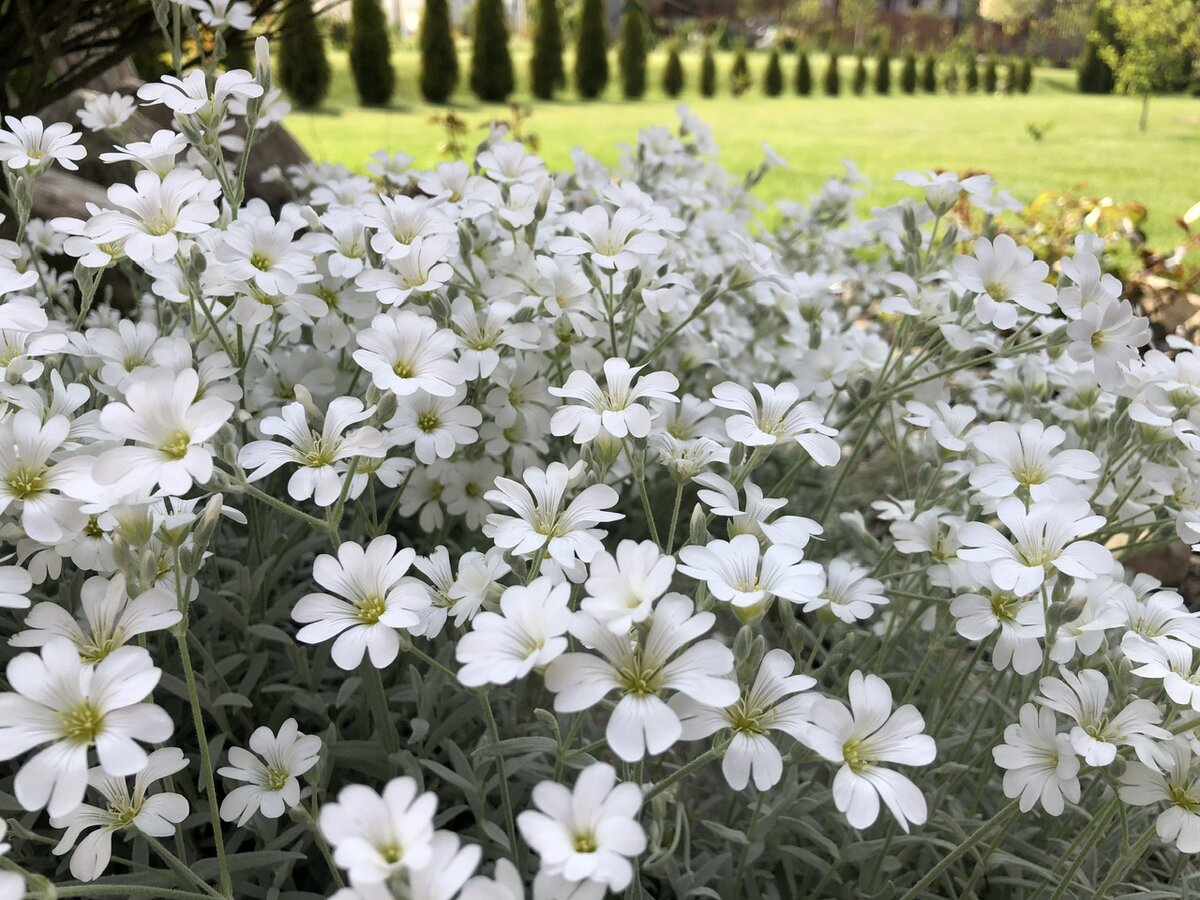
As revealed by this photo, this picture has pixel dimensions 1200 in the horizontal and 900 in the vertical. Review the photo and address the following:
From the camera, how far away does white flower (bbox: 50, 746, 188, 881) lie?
1.02m

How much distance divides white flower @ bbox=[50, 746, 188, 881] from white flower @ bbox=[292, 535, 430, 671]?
0.22m

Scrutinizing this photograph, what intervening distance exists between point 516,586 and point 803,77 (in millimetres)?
17250

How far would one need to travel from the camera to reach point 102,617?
41.3 inches

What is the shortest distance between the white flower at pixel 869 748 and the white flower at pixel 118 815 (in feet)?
2.39

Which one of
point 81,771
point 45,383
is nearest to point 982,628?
point 81,771

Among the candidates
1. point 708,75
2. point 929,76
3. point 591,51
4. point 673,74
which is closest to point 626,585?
point 591,51

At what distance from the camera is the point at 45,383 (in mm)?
1442

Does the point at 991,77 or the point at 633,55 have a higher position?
the point at 633,55

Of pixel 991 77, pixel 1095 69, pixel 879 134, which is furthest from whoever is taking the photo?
pixel 991 77

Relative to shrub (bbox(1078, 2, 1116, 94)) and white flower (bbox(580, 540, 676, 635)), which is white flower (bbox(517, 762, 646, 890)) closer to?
white flower (bbox(580, 540, 676, 635))

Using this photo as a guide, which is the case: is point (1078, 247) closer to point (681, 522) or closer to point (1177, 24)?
point (681, 522)

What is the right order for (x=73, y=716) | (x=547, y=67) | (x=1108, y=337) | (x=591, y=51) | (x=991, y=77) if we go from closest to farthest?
(x=73, y=716)
(x=1108, y=337)
(x=547, y=67)
(x=591, y=51)
(x=991, y=77)

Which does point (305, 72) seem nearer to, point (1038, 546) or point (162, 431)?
point (162, 431)

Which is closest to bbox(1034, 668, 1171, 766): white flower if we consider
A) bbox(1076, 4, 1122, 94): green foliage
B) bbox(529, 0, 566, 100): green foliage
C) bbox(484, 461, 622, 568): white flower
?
bbox(484, 461, 622, 568): white flower
